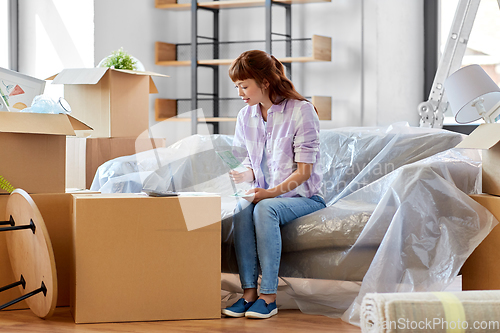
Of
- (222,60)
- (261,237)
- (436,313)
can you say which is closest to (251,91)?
(261,237)

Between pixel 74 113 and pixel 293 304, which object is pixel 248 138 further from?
pixel 74 113

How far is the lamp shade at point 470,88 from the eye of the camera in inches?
62.8

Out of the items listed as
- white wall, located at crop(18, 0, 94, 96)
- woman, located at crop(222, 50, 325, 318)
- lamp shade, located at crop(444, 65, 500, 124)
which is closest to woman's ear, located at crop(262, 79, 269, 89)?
woman, located at crop(222, 50, 325, 318)

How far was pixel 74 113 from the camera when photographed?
227 centimetres

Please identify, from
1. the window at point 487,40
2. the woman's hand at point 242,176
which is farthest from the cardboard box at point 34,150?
the window at point 487,40

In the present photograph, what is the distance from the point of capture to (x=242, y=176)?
1689 millimetres

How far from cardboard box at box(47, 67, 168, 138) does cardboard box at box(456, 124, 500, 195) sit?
50.6 inches

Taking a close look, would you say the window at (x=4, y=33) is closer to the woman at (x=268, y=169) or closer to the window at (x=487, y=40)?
the woman at (x=268, y=169)

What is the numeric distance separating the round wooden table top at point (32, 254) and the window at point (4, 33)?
1.99 meters

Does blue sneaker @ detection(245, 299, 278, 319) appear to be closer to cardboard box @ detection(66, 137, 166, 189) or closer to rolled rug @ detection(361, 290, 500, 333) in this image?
rolled rug @ detection(361, 290, 500, 333)

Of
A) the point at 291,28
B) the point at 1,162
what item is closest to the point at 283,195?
the point at 1,162

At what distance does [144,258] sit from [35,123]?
0.48m

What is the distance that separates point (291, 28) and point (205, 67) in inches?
23.2

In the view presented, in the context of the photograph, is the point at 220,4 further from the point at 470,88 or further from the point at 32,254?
the point at 32,254
